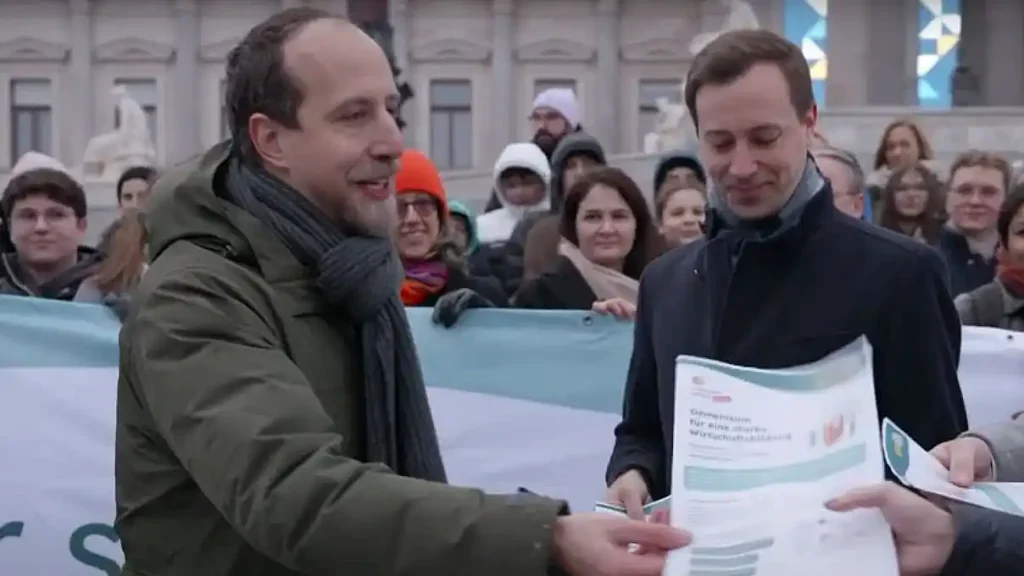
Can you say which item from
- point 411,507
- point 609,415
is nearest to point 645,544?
point 411,507

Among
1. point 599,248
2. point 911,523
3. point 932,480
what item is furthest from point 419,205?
point 911,523

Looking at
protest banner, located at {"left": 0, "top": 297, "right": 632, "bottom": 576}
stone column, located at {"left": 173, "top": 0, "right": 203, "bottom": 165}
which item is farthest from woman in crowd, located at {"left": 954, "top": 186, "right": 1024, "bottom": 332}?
stone column, located at {"left": 173, "top": 0, "right": 203, "bottom": 165}

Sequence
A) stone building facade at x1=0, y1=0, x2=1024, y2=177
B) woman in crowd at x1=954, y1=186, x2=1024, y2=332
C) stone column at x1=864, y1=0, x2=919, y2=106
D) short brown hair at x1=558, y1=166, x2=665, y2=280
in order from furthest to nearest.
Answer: stone building facade at x1=0, y1=0, x2=1024, y2=177
stone column at x1=864, y1=0, x2=919, y2=106
short brown hair at x1=558, y1=166, x2=665, y2=280
woman in crowd at x1=954, y1=186, x2=1024, y2=332

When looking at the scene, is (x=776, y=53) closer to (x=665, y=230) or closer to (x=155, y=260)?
(x=155, y=260)

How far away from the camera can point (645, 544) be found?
1792 mm

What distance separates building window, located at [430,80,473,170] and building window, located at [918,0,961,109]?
9667mm

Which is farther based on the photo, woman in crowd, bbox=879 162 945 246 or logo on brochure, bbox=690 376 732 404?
woman in crowd, bbox=879 162 945 246

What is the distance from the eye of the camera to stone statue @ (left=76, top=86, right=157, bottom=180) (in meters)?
27.5

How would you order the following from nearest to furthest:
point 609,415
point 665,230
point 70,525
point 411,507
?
1. point 411,507
2. point 70,525
3. point 609,415
4. point 665,230

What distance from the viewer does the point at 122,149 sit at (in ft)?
91.1

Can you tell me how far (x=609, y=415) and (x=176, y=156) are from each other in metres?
31.7

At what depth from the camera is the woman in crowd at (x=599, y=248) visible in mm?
4805

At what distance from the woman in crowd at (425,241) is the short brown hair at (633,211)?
1.22 ft

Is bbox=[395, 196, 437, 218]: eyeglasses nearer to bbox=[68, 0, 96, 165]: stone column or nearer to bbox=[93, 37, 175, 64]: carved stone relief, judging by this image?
bbox=[68, 0, 96, 165]: stone column
